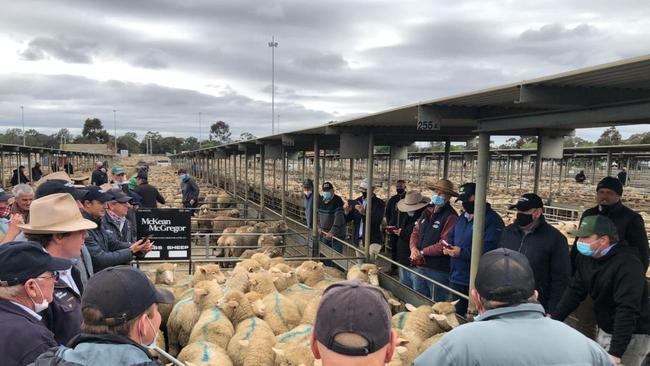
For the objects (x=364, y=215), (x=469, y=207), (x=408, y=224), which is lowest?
(x=364, y=215)

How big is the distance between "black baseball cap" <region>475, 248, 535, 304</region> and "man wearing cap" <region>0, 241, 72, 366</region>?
6.77 ft

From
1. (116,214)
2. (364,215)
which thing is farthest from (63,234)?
(364,215)

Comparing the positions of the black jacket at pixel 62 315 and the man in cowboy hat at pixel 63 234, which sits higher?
the man in cowboy hat at pixel 63 234

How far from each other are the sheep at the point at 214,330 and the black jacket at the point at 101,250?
1035 mm

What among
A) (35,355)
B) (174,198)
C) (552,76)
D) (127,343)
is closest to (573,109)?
(552,76)

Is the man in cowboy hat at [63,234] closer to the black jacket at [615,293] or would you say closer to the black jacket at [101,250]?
the black jacket at [101,250]

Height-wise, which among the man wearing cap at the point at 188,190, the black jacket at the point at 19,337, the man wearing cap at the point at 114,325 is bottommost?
the man wearing cap at the point at 188,190

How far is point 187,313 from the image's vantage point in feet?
16.0

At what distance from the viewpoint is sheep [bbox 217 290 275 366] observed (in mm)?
3896

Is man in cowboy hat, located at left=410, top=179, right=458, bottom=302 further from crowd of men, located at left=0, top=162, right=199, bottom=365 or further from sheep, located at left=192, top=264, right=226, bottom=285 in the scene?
crowd of men, located at left=0, top=162, right=199, bottom=365

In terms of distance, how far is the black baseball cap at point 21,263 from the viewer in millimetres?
2176

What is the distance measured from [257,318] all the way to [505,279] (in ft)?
10.6

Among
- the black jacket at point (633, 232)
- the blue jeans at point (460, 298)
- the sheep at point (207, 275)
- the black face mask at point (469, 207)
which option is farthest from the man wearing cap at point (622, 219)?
Result: the sheep at point (207, 275)

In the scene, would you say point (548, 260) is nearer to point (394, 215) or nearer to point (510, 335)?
point (510, 335)
